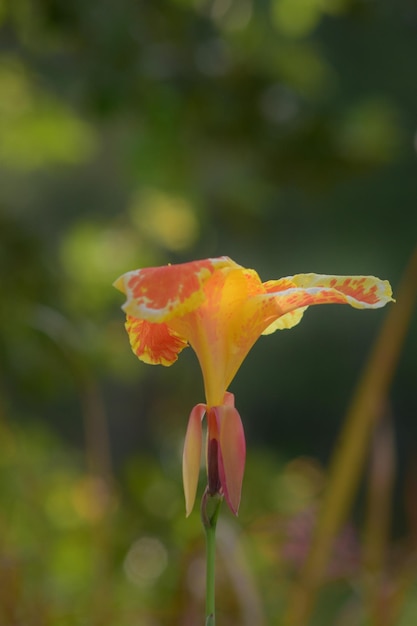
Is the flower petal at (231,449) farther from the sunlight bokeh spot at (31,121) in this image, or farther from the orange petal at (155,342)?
the sunlight bokeh spot at (31,121)

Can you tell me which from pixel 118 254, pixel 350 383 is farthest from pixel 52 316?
pixel 350 383

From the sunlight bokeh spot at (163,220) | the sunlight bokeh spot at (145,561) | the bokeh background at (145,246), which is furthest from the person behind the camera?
the sunlight bokeh spot at (163,220)

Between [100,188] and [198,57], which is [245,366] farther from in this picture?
[198,57]

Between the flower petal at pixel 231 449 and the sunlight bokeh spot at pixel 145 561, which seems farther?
the sunlight bokeh spot at pixel 145 561

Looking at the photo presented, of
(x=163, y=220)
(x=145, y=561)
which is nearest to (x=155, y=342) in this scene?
(x=145, y=561)

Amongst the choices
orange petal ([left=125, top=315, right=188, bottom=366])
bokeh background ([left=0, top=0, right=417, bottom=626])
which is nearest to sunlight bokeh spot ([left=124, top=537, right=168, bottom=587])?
bokeh background ([left=0, top=0, right=417, bottom=626])

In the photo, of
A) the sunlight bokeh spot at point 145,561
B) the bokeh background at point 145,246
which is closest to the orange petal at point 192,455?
the bokeh background at point 145,246

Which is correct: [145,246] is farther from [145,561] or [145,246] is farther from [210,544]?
[210,544]

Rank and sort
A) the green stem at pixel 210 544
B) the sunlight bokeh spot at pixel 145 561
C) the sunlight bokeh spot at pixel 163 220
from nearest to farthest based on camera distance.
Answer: the green stem at pixel 210 544 → the sunlight bokeh spot at pixel 145 561 → the sunlight bokeh spot at pixel 163 220
